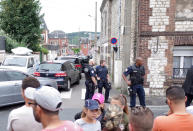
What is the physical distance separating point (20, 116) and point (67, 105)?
16.8 ft

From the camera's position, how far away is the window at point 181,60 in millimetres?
8867

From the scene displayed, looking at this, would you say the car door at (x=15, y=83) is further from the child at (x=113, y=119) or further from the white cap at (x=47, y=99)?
the white cap at (x=47, y=99)

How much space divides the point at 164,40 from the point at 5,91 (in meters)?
7.01

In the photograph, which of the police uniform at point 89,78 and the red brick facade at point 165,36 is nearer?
the police uniform at point 89,78

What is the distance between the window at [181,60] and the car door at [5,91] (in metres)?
7.19

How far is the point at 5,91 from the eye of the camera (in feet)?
20.7

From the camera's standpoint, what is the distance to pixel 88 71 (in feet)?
24.1

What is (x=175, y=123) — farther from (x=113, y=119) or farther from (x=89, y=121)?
(x=89, y=121)

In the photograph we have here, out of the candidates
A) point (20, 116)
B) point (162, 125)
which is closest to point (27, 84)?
point (20, 116)

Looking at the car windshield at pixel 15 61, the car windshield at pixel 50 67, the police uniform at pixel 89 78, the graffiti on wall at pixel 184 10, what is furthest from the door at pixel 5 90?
the graffiti on wall at pixel 184 10

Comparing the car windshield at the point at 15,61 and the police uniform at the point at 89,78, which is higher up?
the car windshield at the point at 15,61

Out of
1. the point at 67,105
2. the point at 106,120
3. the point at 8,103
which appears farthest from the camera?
the point at 67,105

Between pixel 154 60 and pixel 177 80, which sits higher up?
pixel 154 60

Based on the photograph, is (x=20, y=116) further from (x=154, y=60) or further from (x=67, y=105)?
(x=154, y=60)
